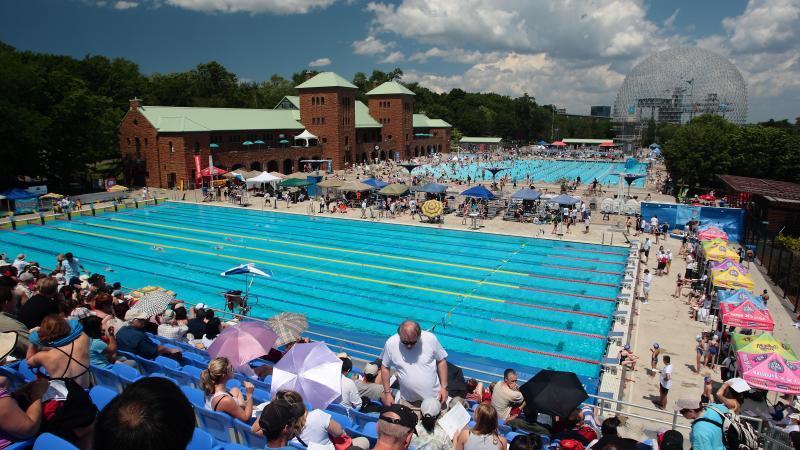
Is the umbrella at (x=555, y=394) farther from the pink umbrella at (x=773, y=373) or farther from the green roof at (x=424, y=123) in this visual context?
the green roof at (x=424, y=123)

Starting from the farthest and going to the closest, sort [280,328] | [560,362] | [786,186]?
1. [786,186]
2. [560,362]
3. [280,328]

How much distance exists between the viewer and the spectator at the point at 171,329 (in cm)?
888

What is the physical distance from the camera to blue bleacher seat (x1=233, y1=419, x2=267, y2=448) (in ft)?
16.6

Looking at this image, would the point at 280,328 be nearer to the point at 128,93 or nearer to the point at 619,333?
the point at 619,333

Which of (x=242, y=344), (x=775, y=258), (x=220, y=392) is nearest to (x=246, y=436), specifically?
(x=220, y=392)

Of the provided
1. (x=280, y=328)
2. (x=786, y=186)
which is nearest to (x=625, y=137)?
(x=786, y=186)

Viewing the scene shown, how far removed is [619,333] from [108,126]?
41989 millimetres

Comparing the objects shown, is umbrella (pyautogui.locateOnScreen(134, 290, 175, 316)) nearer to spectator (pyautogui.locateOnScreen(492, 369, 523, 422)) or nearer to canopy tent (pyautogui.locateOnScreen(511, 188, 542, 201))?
spectator (pyautogui.locateOnScreen(492, 369, 523, 422))

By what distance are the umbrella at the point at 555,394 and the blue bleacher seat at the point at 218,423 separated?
11.6ft

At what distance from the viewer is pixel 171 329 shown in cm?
888

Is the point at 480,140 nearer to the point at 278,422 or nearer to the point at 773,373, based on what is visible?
the point at 773,373

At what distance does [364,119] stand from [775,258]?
5113 centimetres

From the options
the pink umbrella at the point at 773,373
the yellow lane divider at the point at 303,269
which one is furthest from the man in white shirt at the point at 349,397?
the yellow lane divider at the point at 303,269

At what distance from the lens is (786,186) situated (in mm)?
25812
